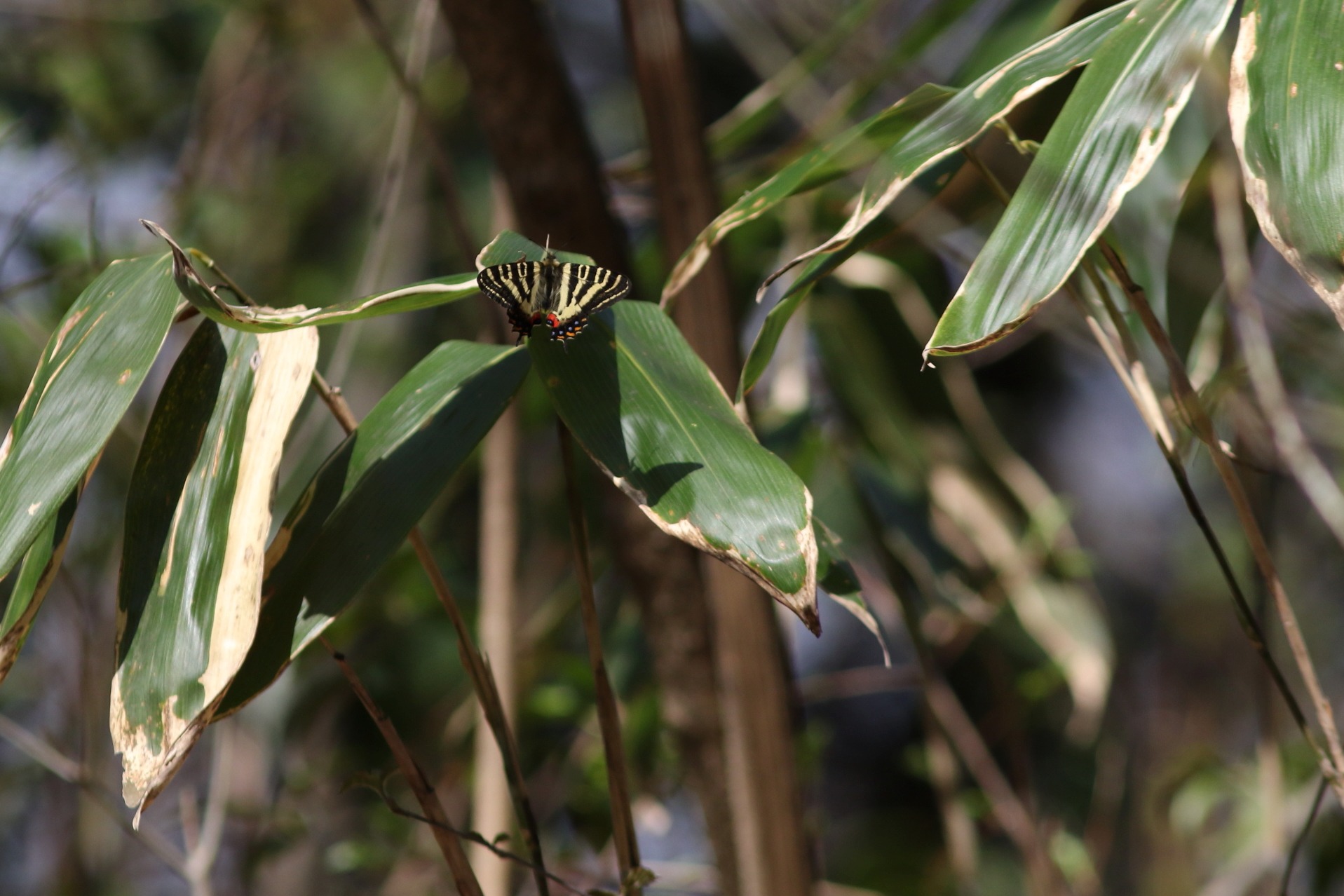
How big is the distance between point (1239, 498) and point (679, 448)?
0.25m

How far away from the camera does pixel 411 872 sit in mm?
1275

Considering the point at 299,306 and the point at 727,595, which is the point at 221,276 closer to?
the point at 299,306

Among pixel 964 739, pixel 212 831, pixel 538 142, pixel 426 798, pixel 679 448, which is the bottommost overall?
pixel 964 739

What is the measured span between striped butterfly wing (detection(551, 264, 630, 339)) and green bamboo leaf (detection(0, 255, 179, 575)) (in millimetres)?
138

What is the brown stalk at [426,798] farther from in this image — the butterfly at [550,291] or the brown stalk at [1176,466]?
the brown stalk at [1176,466]

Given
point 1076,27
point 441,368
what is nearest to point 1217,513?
point 1076,27

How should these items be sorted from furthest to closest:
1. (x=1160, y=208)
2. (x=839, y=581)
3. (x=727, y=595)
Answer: (x=1160, y=208)
(x=727, y=595)
(x=839, y=581)

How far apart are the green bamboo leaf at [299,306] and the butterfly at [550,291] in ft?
0.03

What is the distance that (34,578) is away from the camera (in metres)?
0.34

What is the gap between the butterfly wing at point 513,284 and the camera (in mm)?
318

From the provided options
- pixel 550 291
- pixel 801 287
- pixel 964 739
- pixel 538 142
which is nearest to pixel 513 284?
pixel 550 291

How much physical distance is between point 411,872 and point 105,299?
112 centimetres

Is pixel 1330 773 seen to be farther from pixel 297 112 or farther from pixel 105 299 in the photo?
pixel 297 112

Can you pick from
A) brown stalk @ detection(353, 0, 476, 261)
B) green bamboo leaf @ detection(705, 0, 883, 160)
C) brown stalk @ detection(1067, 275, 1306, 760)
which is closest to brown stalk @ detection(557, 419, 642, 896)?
brown stalk @ detection(1067, 275, 1306, 760)
